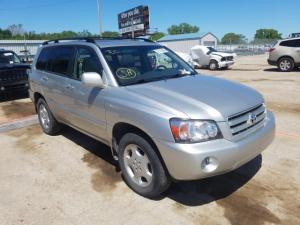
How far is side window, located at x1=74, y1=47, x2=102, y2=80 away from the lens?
4.55 metres

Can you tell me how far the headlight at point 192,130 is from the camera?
3.30 metres

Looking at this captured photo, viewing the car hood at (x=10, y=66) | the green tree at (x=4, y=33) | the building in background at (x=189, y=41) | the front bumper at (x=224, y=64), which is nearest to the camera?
the car hood at (x=10, y=66)

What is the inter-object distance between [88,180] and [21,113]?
531cm

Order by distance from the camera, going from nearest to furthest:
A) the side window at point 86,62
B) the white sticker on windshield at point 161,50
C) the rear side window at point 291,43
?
Result: the side window at point 86,62
the white sticker on windshield at point 161,50
the rear side window at point 291,43

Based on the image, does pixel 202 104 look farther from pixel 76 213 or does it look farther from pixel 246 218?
pixel 76 213

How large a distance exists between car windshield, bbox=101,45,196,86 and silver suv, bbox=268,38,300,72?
46.4 feet

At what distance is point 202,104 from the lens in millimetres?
3514

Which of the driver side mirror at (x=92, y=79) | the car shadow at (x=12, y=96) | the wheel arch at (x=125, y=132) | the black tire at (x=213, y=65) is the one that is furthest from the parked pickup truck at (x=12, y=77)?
the black tire at (x=213, y=65)

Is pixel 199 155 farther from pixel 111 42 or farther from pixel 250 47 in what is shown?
pixel 250 47

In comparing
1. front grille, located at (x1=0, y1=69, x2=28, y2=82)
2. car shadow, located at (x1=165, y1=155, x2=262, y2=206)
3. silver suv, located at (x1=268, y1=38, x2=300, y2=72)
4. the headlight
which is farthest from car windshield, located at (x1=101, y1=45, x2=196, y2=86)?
silver suv, located at (x1=268, y1=38, x2=300, y2=72)

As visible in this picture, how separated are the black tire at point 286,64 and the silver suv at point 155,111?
14.2 m

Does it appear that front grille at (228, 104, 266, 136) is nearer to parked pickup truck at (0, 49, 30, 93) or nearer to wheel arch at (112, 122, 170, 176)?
wheel arch at (112, 122, 170, 176)

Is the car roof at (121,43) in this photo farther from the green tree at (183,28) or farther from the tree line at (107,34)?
the green tree at (183,28)

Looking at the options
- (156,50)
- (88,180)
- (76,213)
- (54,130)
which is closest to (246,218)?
(76,213)
